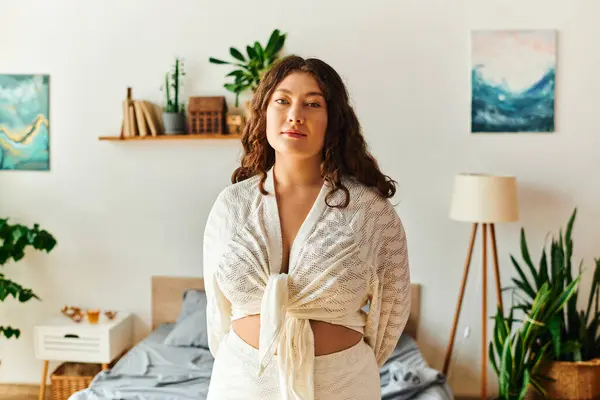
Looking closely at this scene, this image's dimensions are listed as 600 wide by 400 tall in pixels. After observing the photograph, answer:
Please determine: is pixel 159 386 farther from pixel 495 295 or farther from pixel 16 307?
pixel 495 295

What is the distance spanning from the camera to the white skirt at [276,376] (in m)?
1.34

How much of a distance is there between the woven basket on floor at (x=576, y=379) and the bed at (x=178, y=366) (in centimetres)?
62

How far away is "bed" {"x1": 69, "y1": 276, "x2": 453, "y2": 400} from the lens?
279 cm

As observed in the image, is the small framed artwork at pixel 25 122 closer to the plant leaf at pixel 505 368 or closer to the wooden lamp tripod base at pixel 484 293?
the wooden lamp tripod base at pixel 484 293

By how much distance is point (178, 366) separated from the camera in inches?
122

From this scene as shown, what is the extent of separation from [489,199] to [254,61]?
1490 millimetres

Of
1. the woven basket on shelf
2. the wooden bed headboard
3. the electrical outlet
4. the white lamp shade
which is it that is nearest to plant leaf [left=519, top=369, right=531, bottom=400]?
the electrical outlet

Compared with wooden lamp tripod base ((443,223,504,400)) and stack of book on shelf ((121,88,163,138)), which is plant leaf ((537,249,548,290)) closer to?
wooden lamp tripod base ((443,223,504,400))

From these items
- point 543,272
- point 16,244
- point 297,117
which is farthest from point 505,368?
point 16,244

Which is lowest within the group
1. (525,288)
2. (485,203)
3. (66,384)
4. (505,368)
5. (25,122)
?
(66,384)

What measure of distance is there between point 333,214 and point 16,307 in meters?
3.15

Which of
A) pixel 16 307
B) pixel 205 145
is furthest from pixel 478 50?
pixel 16 307

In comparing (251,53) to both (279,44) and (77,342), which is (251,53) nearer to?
(279,44)

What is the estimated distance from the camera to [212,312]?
5.06ft
